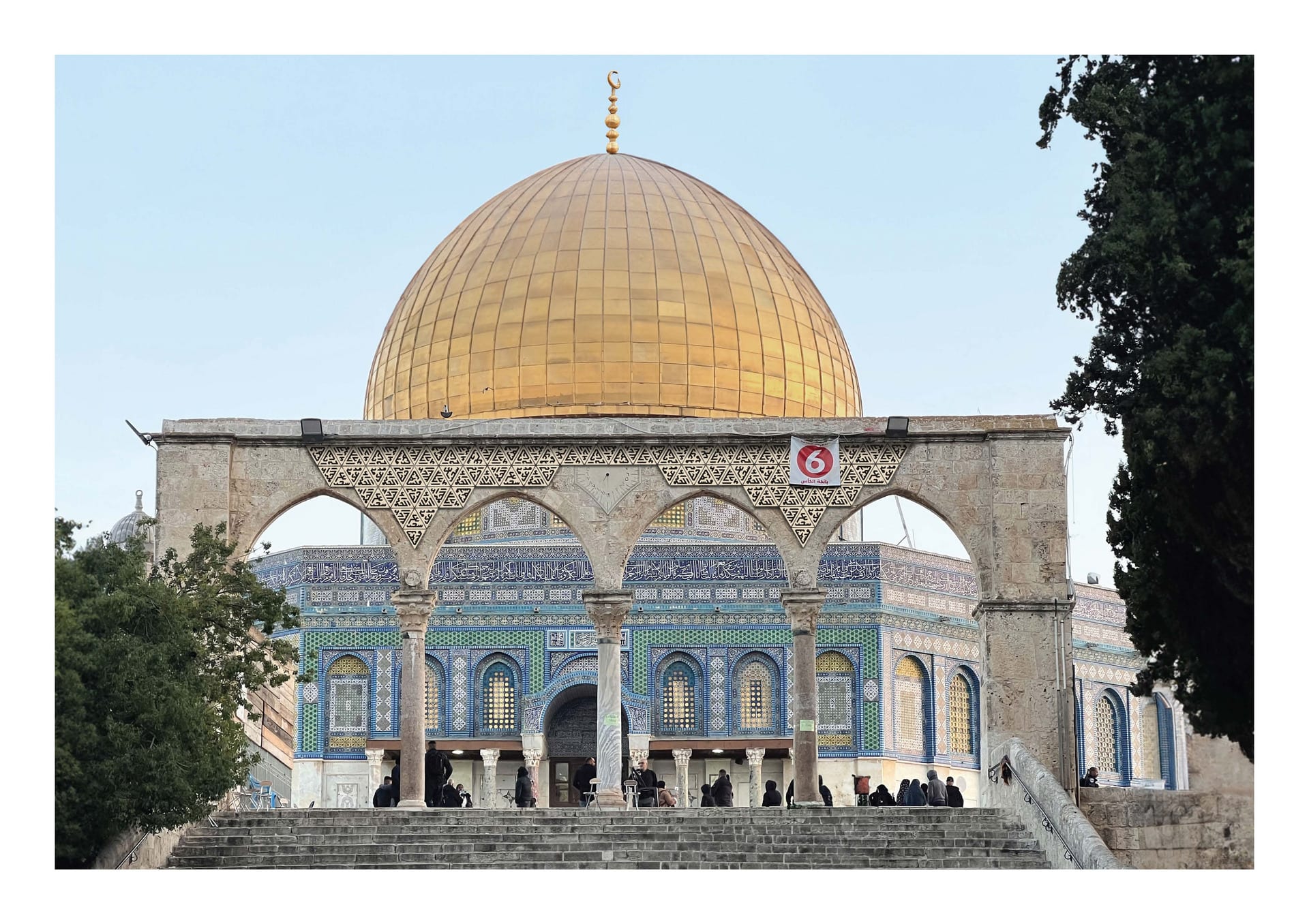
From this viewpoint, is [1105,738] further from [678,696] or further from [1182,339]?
[1182,339]

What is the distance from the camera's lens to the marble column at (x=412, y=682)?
17.9 metres

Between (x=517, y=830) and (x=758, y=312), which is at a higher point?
(x=758, y=312)

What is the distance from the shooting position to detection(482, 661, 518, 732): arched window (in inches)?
1001

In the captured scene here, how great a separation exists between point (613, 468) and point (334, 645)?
8.29 m

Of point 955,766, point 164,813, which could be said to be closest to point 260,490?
point 164,813

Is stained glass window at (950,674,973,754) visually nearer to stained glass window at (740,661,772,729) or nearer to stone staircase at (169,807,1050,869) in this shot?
stained glass window at (740,661,772,729)

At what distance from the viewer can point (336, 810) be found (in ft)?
53.2

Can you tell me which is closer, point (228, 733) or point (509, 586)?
point (228, 733)

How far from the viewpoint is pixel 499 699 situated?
2559 cm

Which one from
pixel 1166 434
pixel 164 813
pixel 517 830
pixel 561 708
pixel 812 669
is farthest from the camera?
pixel 561 708

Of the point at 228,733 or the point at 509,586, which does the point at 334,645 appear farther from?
the point at 228,733

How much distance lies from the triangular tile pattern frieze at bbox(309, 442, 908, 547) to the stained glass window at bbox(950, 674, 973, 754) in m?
8.39

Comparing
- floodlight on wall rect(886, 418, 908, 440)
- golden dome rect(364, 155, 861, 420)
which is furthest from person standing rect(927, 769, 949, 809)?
golden dome rect(364, 155, 861, 420)

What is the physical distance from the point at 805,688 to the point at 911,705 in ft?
26.5
